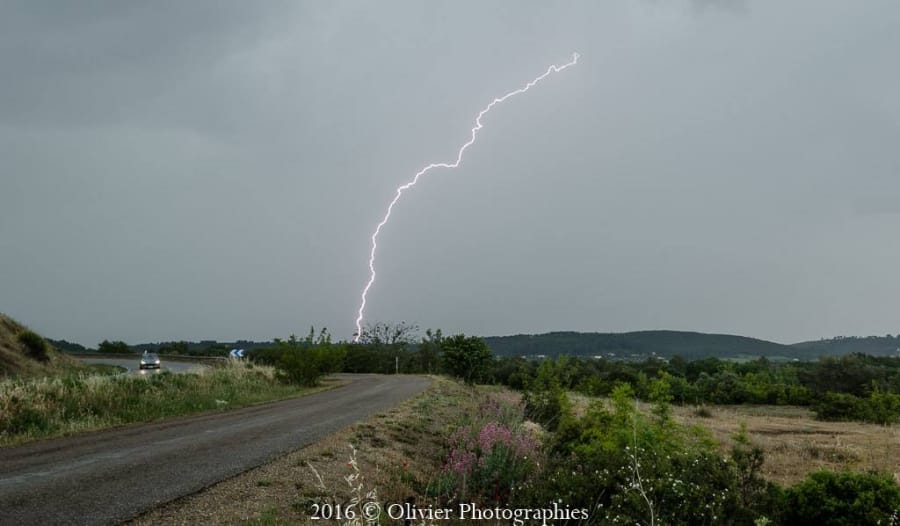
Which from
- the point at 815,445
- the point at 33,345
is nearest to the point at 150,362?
the point at 33,345

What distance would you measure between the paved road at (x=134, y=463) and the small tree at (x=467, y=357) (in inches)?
1278

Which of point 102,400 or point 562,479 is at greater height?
point 562,479

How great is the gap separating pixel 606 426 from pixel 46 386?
50.4 ft

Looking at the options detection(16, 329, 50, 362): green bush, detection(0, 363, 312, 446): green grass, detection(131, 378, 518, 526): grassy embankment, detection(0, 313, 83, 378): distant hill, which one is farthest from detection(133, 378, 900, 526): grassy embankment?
detection(16, 329, 50, 362): green bush

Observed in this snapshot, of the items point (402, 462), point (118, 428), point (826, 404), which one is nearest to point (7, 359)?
point (118, 428)

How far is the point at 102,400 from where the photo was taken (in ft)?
59.1

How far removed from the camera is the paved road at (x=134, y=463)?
289 inches

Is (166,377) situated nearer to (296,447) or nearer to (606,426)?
(296,447)

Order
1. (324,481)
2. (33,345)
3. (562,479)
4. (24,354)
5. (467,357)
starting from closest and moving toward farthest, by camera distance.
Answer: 1. (562,479)
2. (324,481)
3. (24,354)
4. (33,345)
5. (467,357)

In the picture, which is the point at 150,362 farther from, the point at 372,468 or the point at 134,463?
the point at 372,468

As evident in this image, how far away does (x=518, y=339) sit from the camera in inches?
5891

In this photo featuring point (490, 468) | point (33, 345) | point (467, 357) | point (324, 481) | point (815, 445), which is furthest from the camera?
point (467, 357)

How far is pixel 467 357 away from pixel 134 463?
133ft

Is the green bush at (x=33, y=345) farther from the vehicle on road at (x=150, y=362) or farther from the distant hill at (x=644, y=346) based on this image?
the distant hill at (x=644, y=346)
